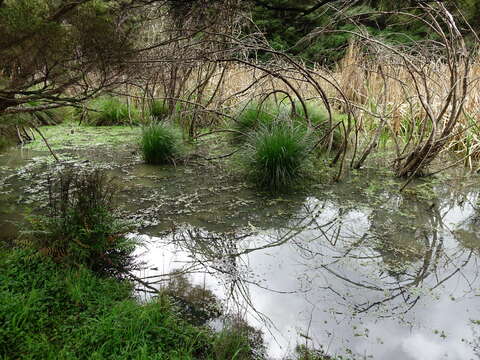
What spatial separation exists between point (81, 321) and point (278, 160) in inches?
101

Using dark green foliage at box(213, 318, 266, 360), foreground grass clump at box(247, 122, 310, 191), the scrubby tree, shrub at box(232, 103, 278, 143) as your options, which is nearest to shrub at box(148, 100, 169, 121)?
shrub at box(232, 103, 278, 143)

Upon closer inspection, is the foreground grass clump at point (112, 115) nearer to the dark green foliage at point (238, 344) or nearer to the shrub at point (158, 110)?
the shrub at point (158, 110)

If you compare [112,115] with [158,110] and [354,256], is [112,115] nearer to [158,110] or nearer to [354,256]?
[158,110]

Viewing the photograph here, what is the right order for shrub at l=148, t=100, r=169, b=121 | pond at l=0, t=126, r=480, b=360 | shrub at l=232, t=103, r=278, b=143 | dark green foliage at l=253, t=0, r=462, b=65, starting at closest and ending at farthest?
pond at l=0, t=126, r=480, b=360 < dark green foliage at l=253, t=0, r=462, b=65 < shrub at l=232, t=103, r=278, b=143 < shrub at l=148, t=100, r=169, b=121

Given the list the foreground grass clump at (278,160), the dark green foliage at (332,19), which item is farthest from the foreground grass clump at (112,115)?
the foreground grass clump at (278,160)

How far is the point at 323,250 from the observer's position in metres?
2.93

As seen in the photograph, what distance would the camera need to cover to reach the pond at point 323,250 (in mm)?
2047

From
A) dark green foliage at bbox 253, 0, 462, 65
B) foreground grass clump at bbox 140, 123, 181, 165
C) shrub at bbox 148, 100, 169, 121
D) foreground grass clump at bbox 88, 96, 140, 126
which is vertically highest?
Answer: dark green foliage at bbox 253, 0, 462, 65

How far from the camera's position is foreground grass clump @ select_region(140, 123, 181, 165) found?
16.1 feet

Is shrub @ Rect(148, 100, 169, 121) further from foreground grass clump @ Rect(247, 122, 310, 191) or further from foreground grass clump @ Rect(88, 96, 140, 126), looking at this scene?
foreground grass clump @ Rect(247, 122, 310, 191)

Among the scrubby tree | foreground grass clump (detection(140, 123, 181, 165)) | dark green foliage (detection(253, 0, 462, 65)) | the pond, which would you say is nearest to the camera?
the scrubby tree

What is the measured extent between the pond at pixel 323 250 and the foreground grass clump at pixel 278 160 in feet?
0.72

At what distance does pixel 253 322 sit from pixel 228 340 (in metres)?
0.31

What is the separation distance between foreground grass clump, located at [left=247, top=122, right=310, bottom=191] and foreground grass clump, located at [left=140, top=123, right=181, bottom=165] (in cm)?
125
